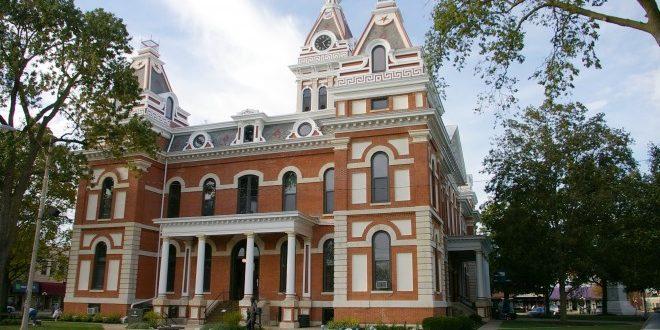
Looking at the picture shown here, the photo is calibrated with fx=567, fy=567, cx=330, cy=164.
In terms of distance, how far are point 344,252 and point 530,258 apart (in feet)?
39.5

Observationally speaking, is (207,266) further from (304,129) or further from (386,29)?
(386,29)

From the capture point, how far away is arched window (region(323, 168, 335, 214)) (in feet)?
104

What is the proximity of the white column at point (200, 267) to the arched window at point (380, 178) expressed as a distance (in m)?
9.81

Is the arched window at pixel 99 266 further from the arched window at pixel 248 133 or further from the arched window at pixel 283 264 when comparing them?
the arched window at pixel 283 264

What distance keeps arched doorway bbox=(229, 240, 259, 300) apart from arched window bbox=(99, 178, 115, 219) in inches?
333

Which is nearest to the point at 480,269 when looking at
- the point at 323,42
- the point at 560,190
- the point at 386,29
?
the point at 560,190

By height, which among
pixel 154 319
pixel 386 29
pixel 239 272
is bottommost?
pixel 154 319

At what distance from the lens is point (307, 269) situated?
101ft

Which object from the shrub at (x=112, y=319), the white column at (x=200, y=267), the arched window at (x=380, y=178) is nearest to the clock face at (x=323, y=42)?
the arched window at (x=380, y=178)

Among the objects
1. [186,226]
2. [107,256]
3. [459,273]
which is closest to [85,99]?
[186,226]

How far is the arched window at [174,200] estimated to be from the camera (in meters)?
35.6

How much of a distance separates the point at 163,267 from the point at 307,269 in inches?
321

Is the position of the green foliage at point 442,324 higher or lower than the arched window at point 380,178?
lower

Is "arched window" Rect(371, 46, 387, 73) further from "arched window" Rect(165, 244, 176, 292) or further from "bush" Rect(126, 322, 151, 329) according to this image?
"bush" Rect(126, 322, 151, 329)
